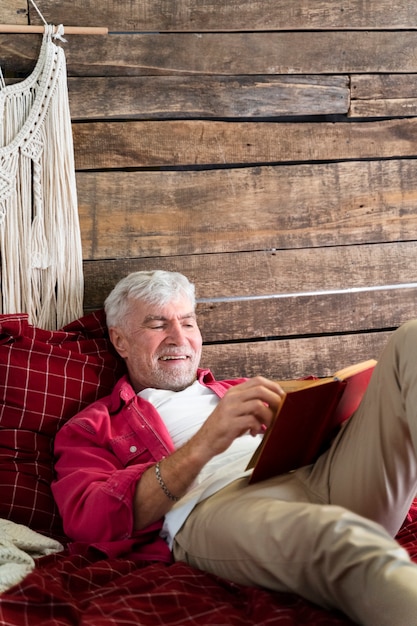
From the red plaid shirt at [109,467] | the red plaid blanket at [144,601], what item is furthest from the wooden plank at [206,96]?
the red plaid blanket at [144,601]

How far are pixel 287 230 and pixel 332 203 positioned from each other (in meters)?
0.16

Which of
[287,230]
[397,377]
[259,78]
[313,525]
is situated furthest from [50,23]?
[313,525]

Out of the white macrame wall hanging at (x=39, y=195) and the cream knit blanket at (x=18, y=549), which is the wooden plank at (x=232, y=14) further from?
the cream knit blanket at (x=18, y=549)

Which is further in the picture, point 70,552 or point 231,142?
point 231,142

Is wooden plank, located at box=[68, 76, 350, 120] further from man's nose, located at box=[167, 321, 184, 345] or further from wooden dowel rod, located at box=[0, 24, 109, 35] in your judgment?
man's nose, located at box=[167, 321, 184, 345]

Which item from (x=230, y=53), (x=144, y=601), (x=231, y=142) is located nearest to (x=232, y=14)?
(x=230, y=53)

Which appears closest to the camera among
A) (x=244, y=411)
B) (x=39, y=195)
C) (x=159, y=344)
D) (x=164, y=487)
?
(x=244, y=411)

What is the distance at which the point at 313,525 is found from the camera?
1271mm

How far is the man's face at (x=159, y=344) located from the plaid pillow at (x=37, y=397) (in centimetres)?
9

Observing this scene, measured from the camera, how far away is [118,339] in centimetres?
206

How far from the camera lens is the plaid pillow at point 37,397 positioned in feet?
5.94

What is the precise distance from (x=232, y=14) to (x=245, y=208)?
0.56 metres

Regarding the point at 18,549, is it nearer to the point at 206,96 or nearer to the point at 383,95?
the point at 206,96

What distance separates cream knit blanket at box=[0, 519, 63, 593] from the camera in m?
1.44
